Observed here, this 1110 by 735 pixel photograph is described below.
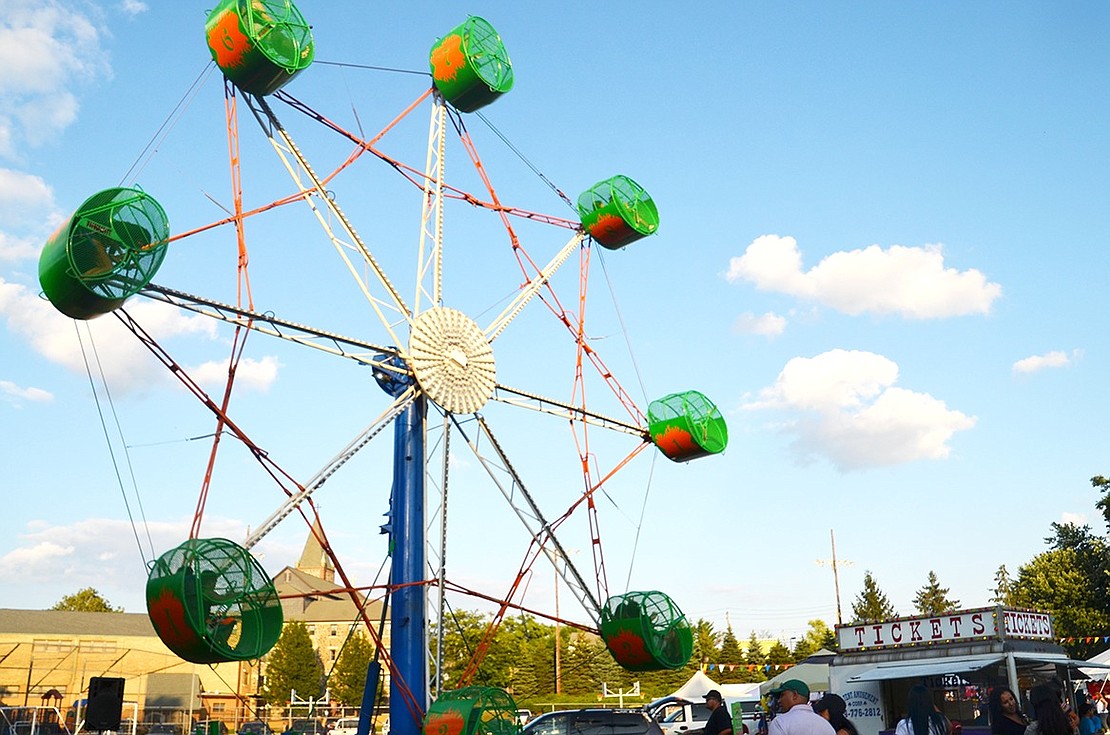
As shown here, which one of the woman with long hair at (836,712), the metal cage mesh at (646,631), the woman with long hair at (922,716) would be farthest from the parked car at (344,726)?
the woman with long hair at (922,716)

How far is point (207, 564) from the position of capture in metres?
11.0

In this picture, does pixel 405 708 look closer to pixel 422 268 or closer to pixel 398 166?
pixel 422 268

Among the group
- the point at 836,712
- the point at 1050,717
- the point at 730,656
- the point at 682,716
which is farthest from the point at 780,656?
the point at 1050,717

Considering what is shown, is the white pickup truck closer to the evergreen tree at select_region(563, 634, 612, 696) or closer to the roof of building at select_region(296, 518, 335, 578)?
the evergreen tree at select_region(563, 634, 612, 696)

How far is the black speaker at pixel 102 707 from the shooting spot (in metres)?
13.8

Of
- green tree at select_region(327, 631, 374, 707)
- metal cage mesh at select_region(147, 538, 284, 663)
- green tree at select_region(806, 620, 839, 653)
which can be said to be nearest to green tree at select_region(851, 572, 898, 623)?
green tree at select_region(806, 620, 839, 653)

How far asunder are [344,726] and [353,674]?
22.7 metres

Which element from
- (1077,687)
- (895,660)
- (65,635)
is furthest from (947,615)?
(65,635)

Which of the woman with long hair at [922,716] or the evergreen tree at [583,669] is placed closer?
the woman with long hair at [922,716]

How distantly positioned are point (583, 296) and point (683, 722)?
1449 cm

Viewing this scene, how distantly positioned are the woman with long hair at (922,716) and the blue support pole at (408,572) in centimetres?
792

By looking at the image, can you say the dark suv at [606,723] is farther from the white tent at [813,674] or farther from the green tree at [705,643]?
the green tree at [705,643]

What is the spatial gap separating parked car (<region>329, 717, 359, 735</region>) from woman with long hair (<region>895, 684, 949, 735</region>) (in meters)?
28.9

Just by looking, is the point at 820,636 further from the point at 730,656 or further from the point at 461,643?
the point at 461,643
